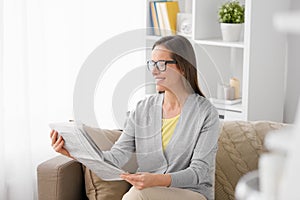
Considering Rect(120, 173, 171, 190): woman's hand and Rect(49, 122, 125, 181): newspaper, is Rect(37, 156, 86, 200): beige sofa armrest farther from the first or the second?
Rect(120, 173, 171, 190): woman's hand

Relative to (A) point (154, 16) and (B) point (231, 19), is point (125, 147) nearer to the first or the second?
(B) point (231, 19)

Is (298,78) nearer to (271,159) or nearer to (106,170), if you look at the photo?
(106,170)

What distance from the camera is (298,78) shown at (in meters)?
2.86

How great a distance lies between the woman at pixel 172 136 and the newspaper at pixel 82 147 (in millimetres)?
27

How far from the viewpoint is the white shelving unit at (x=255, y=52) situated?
271 cm

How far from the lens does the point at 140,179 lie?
184 cm

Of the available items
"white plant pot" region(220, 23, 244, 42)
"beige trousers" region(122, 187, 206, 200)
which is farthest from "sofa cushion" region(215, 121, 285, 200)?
"white plant pot" region(220, 23, 244, 42)

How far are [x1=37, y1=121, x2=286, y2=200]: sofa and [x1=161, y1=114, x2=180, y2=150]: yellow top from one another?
285 mm

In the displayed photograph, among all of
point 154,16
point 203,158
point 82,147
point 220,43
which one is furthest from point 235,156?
point 154,16

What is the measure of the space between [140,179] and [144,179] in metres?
0.01

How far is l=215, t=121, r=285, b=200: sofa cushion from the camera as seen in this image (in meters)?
2.18

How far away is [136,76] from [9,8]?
2.94ft

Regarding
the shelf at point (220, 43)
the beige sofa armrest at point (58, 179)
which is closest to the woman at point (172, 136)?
the beige sofa armrest at point (58, 179)

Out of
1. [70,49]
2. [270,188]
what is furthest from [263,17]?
[270,188]
